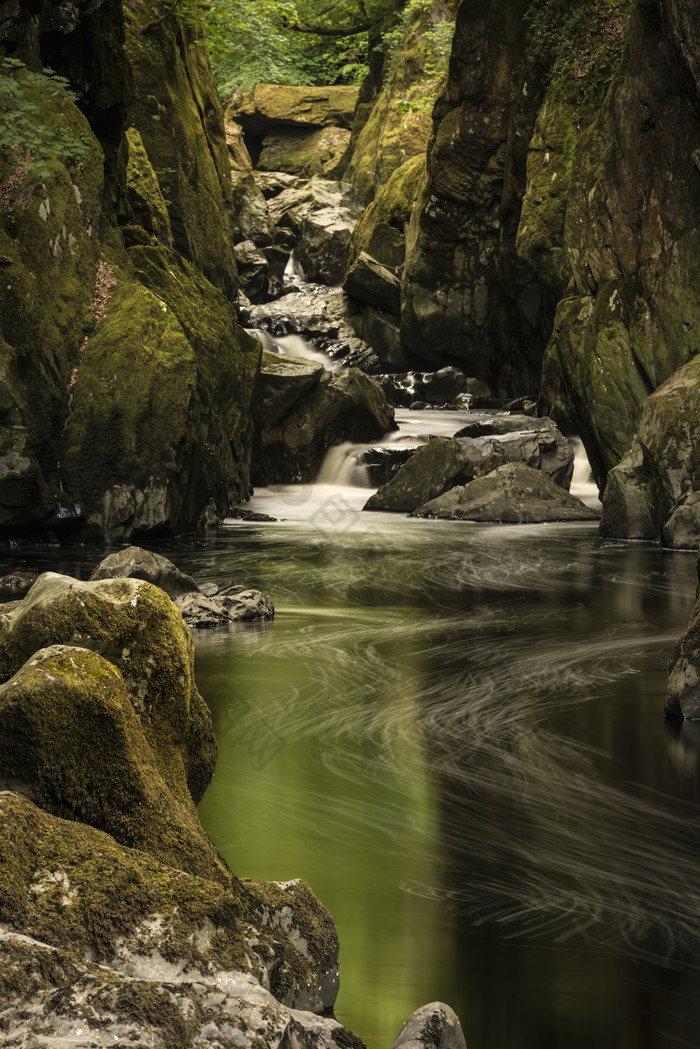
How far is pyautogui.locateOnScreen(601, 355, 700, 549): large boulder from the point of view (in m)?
12.1

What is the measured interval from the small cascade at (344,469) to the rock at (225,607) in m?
11.5

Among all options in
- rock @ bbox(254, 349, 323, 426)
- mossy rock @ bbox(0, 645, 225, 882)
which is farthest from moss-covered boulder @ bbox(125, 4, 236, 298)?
mossy rock @ bbox(0, 645, 225, 882)

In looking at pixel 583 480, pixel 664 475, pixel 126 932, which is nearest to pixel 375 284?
pixel 583 480

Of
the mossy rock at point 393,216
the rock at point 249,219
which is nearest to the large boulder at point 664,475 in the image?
the mossy rock at point 393,216

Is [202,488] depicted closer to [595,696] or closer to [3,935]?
[595,696]

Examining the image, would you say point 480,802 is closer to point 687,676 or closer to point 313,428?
point 687,676

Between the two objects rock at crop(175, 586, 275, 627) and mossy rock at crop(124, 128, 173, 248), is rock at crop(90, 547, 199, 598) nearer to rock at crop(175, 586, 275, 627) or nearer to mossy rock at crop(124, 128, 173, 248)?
rock at crop(175, 586, 275, 627)

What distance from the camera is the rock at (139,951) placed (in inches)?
62.7

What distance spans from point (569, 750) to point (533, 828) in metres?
1.06

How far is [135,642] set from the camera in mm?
2688

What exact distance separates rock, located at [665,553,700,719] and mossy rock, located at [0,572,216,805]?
279cm

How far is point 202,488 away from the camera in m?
14.3

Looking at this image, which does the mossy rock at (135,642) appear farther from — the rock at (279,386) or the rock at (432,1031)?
the rock at (279,386)

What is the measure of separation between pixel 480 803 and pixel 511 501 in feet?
40.0
